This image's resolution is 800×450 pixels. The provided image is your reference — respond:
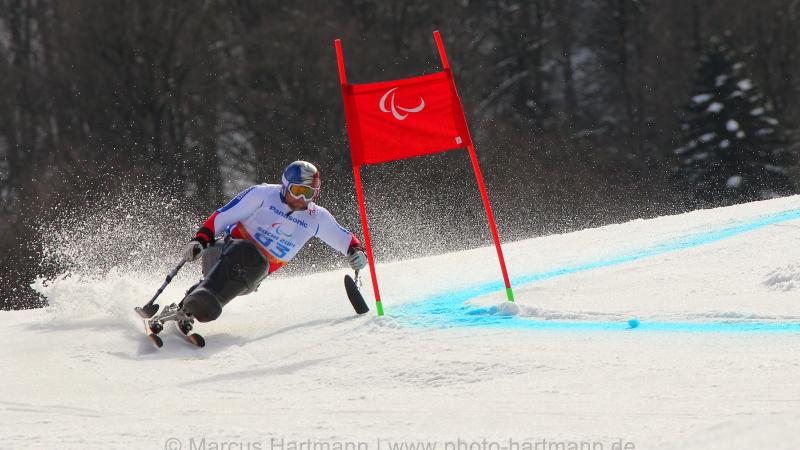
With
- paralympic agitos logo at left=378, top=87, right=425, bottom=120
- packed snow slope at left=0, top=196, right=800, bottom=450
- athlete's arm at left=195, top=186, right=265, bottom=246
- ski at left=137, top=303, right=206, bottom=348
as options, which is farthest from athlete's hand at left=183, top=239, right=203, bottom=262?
paralympic agitos logo at left=378, top=87, right=425, bottom=120

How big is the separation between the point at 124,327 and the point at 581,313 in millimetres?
3151

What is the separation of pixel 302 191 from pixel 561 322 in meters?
2.12

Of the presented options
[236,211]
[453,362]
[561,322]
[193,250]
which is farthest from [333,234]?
[453,362]

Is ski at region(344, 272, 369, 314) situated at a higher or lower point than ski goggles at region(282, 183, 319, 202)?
lower

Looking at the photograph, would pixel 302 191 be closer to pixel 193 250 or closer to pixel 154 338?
pixel 193 250

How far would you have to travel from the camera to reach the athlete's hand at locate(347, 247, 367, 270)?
7.83m

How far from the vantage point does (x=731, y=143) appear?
29.3 meters

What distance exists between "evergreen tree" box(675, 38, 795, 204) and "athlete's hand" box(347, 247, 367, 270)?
72.9ft

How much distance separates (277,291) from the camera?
954 centimetres

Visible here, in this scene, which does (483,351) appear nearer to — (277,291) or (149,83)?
(277,291)

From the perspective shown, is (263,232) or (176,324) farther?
(263,232)

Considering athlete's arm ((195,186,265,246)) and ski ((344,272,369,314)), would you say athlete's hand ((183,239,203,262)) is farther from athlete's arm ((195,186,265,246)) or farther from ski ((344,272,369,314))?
ski ((344,272,369,314))

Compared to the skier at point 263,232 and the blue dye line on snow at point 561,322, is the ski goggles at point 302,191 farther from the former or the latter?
the blue dye line on snow at point 561,322

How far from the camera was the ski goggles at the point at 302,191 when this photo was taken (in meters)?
7.75
